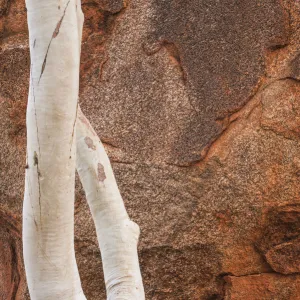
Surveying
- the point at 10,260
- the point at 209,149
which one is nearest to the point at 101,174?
the point at 209,149

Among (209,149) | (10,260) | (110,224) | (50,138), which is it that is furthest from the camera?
(10,260)

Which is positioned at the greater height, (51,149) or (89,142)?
(89,142)

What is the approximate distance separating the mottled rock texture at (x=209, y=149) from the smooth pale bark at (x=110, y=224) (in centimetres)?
103

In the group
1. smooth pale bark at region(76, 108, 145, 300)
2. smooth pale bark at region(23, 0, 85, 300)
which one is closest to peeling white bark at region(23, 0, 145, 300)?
smooth pale bark at region(23, 0, 85, 300)

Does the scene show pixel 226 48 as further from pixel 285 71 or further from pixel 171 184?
pixel 171 184

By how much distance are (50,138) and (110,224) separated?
0.38 metres

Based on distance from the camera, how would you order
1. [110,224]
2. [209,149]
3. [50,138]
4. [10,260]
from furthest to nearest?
[10,260] → [209,149] → [110,224] → [50,138]

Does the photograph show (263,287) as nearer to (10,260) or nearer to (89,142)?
(10,260)

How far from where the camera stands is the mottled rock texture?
9.46 ft

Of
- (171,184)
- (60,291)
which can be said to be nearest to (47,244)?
(60,291)

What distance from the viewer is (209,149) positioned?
2906 millimetres

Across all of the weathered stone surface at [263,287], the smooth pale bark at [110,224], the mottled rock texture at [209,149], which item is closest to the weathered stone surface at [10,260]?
the mottled rock texture at [209,149]

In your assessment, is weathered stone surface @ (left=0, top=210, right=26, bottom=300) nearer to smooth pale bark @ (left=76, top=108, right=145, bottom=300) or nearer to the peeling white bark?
smooth pale bark @ (left=76, top=108, right=145, bottom=300)

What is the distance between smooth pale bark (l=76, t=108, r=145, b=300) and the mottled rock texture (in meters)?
1.03
